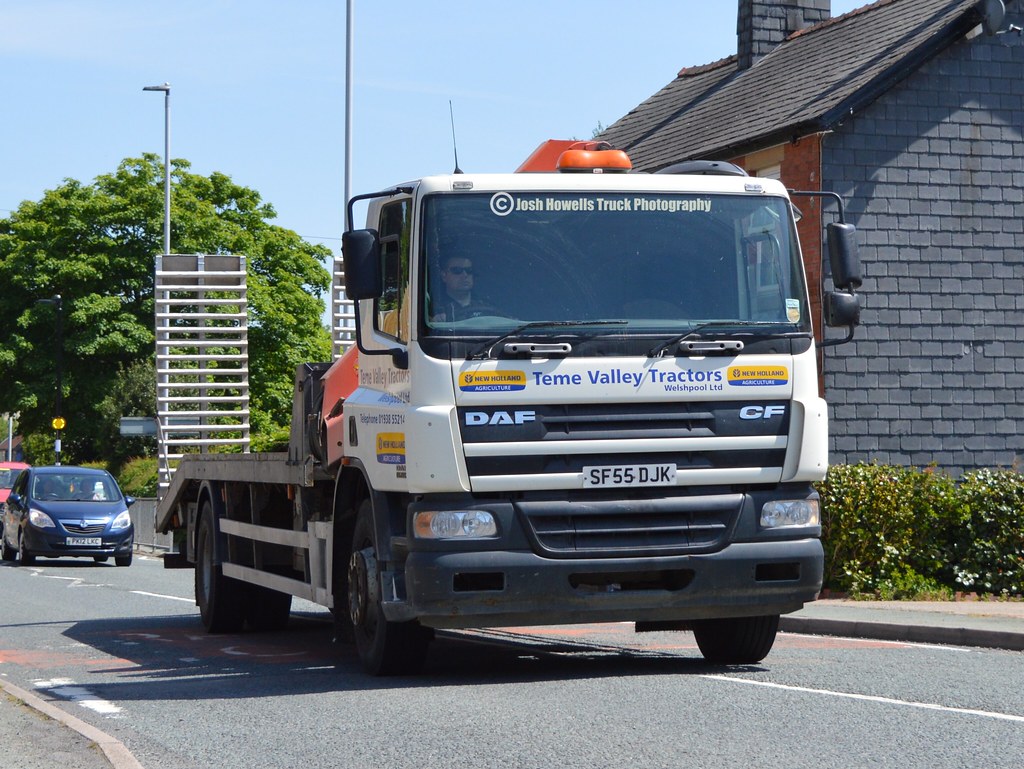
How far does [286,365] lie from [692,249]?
51.7 metres

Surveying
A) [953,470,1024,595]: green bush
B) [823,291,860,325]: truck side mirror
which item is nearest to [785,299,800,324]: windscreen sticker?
[823,291,860,325]: truck side mirror

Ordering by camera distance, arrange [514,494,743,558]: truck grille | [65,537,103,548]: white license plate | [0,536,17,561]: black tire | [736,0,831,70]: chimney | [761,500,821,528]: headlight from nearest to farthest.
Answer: [514,494,743,558]: truck grille < [761,500,821,528]: headlight < [736,0,831,70]: chimney < [65,537,103,548]: white license plate < [0,536,17,561]: black tire

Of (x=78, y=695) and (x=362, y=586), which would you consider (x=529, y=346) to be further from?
(x=78, y=695)

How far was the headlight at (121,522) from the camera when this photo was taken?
2938cm

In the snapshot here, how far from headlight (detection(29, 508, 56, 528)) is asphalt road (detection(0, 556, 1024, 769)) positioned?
15.5 metres

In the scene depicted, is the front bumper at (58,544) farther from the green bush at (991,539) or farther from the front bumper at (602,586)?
the front bumper at (602,586)

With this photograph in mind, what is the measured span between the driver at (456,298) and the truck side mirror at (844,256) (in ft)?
7.38

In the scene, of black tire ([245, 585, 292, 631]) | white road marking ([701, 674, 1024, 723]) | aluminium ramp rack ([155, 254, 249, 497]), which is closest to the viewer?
white road marking ([701, 674, 1024, 723])

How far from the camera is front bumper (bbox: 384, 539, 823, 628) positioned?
359 inches

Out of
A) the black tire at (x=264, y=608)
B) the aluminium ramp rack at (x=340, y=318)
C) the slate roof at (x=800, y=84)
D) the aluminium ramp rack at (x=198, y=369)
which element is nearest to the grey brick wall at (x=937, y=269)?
the slate roof at (x=800, y=84)

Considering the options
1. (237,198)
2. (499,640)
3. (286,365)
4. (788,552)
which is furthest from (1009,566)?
(237,198)

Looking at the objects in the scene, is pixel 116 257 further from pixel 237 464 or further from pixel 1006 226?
pixel 237 464

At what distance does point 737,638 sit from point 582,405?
226 cm

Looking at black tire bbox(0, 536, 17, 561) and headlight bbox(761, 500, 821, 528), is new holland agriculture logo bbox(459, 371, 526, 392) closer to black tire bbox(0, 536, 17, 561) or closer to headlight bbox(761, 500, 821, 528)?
headlight bbox(761, 500, 821, 528)
